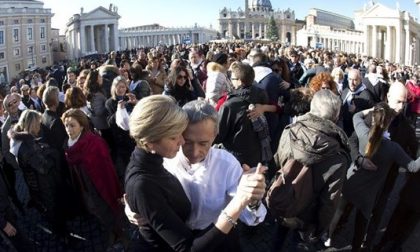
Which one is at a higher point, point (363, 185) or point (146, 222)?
point (146, 222)

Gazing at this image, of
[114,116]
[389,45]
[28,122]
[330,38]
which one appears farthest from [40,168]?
[330,38]

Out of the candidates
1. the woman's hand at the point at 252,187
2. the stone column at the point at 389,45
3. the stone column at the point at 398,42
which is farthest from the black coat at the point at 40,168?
the stone column at the point at 389,45

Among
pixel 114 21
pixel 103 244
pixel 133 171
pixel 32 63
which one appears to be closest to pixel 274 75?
pixel 103 244

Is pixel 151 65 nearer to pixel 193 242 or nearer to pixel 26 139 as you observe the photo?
pixel 26 139

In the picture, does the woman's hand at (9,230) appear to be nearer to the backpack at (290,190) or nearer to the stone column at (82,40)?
the backpack at (290,190)

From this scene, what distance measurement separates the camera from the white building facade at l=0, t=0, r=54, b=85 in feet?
150

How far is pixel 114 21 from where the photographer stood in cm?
7712

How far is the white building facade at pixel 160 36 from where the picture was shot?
280ft

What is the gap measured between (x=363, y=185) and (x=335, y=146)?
97 cm

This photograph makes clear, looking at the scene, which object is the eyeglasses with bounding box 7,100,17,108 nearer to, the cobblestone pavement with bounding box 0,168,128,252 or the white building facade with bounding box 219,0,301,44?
the cobblestone pavement with bounding box 0,168,128,252

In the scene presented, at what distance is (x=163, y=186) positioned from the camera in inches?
85.2

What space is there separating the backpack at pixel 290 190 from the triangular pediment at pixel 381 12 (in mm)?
66105

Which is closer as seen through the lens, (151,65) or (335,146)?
(335,146)

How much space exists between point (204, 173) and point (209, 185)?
0.25ft
